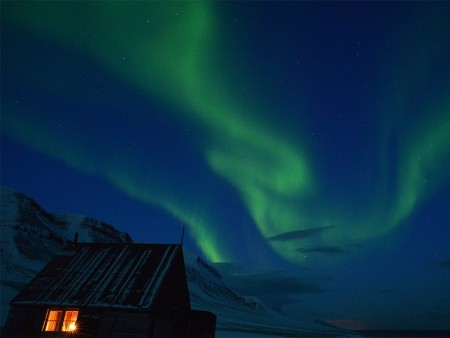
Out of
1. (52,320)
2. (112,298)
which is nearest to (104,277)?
(112,298)

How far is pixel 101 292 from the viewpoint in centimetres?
2662

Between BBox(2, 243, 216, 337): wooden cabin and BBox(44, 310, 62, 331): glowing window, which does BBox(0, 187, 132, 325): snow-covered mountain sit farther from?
BBox(44, 310, 62, 331): glowing window

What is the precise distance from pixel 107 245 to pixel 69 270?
3488 mm

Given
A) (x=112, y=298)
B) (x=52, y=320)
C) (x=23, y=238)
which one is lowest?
(x=52, y=320)

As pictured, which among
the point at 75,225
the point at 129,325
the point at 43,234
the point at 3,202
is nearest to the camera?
the point at 129,325

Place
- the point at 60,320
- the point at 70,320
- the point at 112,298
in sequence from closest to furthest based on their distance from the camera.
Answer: the point at 112,298 < the point at 60,320 < the point at 70,320

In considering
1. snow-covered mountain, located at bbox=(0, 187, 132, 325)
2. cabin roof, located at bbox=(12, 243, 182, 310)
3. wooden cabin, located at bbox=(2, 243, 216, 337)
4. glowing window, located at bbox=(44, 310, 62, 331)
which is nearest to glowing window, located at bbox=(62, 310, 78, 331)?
wooden cabin, located at bbox=(2, 243, 216, 337)

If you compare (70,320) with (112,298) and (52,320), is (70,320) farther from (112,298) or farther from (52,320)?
(112,298)

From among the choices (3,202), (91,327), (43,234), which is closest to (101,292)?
(91,327)

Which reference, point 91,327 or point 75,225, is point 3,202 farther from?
point 91,327

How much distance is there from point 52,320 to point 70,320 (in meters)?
1.26

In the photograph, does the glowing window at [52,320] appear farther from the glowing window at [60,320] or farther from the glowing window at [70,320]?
the glowing window at [70,320]

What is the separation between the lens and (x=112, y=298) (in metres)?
25.9

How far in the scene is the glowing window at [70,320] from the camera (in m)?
26.2
